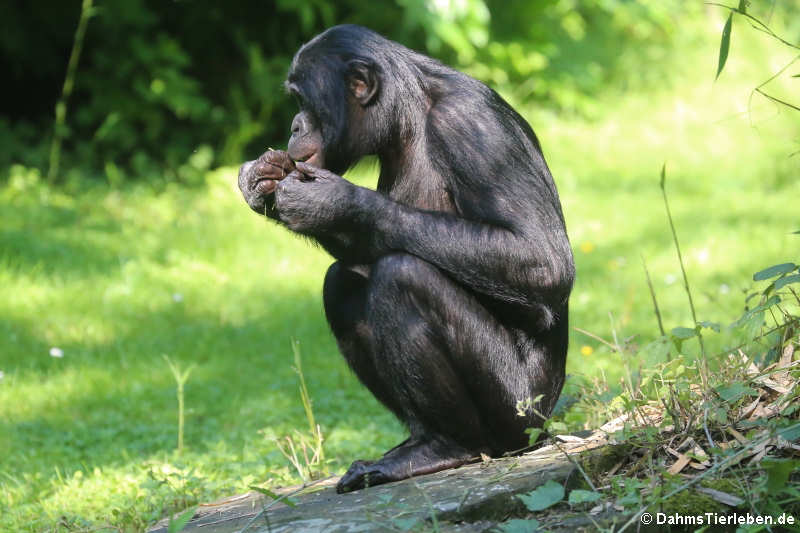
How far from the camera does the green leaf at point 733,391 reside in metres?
3.28

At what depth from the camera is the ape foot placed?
147 inches

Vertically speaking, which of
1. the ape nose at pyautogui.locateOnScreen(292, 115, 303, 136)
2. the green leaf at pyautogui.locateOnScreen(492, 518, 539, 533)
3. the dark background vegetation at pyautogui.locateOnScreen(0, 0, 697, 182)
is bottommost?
the green leaf at pyautogui.locateOnScreen(492, 518, 539, 533)

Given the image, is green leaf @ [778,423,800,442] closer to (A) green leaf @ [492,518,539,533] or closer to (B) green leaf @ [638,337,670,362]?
(B) green leaf @ [638,337,670,362]

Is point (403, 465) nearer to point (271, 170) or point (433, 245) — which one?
point (433, 245)

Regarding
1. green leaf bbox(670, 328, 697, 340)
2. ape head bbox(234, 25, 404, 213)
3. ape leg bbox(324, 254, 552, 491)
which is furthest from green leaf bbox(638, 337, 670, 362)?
ape head bbox(234, 25, 404, 213)

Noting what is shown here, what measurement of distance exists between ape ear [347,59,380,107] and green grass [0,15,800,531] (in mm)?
1493

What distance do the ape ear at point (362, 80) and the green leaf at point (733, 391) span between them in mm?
1823

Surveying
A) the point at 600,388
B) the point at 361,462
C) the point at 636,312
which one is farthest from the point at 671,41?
the point at 361,462

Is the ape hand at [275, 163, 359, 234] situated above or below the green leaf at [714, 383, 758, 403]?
above

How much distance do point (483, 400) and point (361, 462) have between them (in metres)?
0.53

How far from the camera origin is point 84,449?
5.32 metres

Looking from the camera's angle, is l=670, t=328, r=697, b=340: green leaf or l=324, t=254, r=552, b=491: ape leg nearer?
l=670, t=328, r=697, b=340: green leaf

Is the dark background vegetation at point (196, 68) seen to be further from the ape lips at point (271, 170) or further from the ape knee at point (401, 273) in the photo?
the ape knee at point (401, 273)

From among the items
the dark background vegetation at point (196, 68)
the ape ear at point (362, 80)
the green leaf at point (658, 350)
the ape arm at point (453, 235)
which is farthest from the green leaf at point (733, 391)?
the dark background vegetation at point (196, 68)
